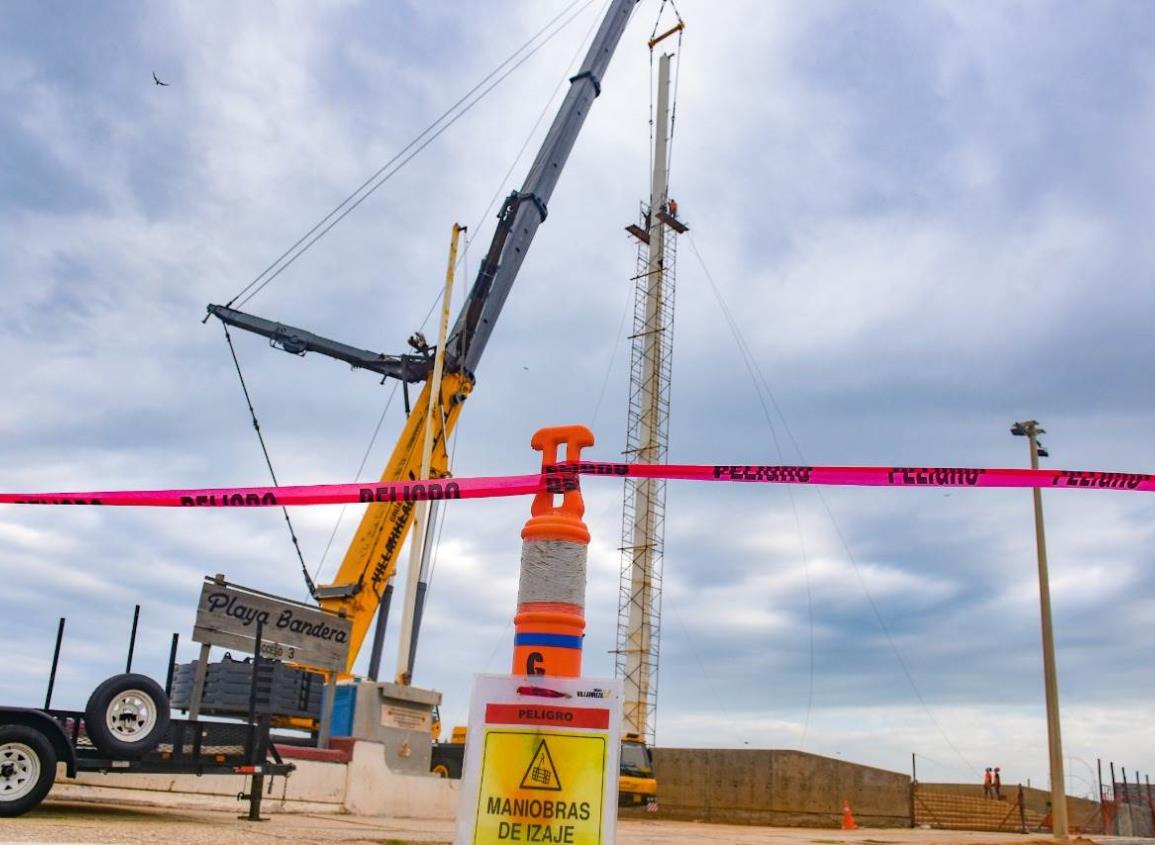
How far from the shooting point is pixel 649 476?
6398 mm

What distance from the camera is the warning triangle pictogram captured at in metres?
4.10

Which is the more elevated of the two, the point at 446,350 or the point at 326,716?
the point at 446,350

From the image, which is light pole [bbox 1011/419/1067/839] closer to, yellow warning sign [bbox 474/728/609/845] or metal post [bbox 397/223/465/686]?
metal post [bbox 397/223/465/686]

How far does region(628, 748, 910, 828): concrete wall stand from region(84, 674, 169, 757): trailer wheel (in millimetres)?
22383

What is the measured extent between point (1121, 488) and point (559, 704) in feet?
18.0

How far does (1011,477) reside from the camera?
6.97 m

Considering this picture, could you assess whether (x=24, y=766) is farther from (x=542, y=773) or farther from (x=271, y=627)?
(x=271, y=627)

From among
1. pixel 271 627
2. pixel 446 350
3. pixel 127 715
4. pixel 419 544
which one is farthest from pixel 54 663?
pixel 446 350

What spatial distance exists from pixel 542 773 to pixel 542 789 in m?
0.06

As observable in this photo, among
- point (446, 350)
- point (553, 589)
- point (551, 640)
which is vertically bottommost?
point (551, 640)

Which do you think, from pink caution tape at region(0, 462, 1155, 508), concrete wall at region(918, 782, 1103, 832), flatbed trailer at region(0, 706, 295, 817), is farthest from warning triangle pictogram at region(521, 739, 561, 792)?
concrete wall at region(918, 782, 1103, 832)

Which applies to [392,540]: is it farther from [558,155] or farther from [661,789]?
[661,789]

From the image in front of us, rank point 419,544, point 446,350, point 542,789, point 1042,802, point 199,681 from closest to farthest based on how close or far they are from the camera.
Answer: point 542,789
point 199,681
point 419,544
point 446,350
point 1042,802

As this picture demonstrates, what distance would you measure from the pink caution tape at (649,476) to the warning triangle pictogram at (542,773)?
6.48 ft
